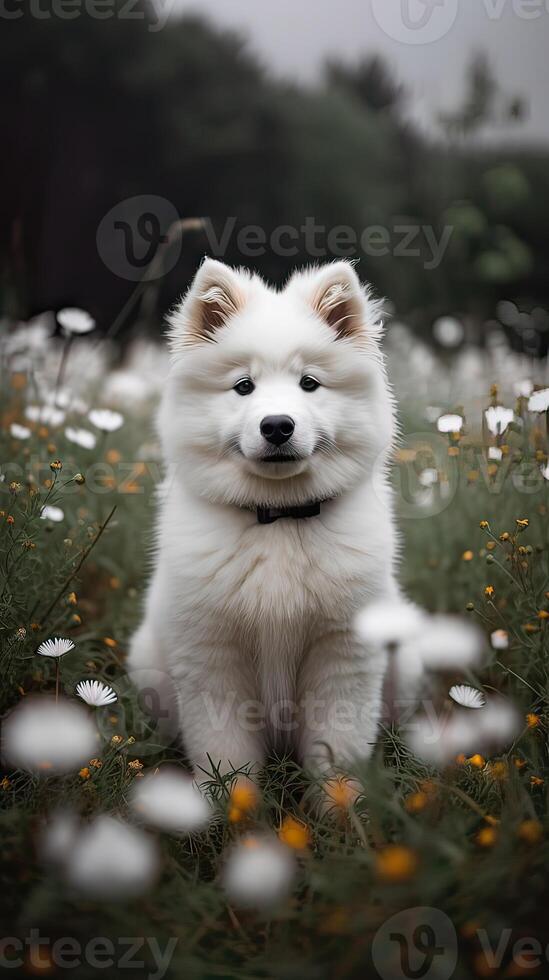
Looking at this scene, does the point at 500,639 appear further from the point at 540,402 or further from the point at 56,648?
the point at 56,648

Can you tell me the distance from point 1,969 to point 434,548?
95.9 inches

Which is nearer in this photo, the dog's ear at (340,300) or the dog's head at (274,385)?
the dog's head at (274,385)

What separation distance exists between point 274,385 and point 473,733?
3.83 feet

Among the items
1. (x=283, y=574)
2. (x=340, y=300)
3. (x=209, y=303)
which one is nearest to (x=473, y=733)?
(x=283, y=574)

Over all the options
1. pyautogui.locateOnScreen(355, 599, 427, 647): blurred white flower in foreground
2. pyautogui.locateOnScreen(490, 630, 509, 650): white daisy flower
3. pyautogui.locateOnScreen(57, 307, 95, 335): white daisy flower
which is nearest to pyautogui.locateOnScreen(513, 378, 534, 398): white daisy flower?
pyautogui.locateOnScreen(490, 630, 509, 650): white daisy flower

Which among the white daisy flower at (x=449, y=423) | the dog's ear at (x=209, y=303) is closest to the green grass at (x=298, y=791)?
the white daisy flower at (x=449, y=423)

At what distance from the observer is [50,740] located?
67.5 inches

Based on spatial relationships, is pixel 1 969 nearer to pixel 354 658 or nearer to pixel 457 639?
pixel 354 658

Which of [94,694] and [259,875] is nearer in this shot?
[259,875]

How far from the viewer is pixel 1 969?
1.43 meters

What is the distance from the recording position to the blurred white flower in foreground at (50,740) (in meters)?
1.72

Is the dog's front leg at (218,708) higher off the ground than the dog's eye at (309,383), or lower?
lower

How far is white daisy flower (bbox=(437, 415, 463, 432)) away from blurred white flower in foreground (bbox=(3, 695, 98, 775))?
4.67 feet

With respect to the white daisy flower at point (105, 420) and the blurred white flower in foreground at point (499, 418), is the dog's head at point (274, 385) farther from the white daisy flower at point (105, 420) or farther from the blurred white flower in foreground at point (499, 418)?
the white daisy flower at point (105, 420)
